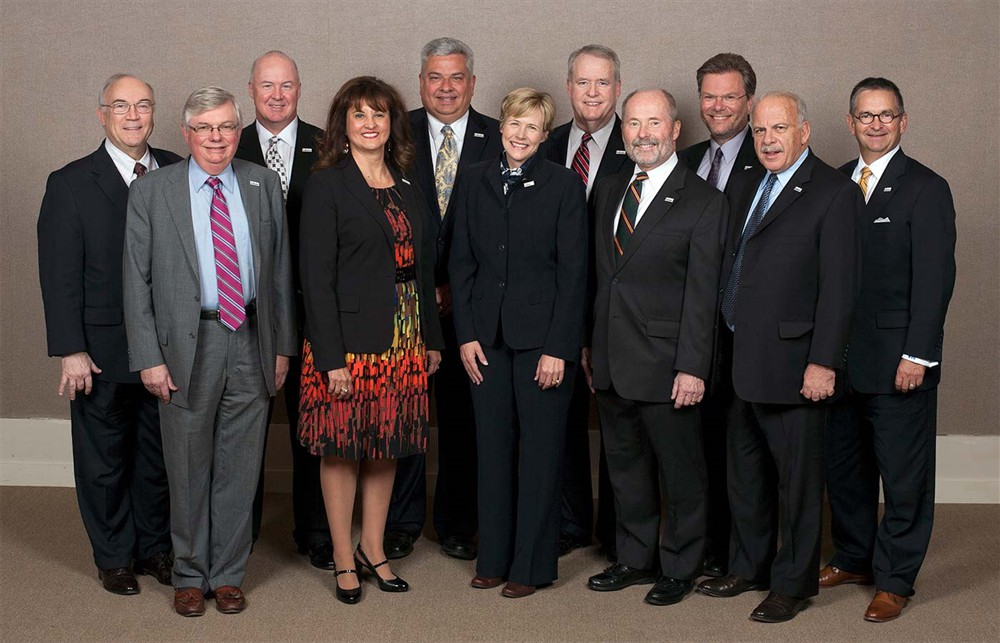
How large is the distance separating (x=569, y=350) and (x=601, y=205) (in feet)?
1.83

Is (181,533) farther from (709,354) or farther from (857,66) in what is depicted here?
(857,66)

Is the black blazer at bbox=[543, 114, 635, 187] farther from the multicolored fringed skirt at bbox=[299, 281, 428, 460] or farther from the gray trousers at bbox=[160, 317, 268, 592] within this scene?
the gray trousers at bbox=[160, 317, 268, 592]

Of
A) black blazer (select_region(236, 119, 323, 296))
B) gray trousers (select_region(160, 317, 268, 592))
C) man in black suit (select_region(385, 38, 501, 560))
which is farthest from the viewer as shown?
man in black suit (select_region(385, 38, 501, 560))

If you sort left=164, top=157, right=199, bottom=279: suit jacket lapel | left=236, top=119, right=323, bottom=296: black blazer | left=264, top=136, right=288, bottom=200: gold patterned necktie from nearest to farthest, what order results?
left=164, top=157, right=199, bottom=279: suit jacket lapel → left=236, top=119, right=323, bottom=296: black blazer → left=264, top=136, right=288, bottom=200: gold patterned necktie

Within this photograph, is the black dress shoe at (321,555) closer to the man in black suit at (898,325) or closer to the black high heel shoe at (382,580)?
the black high heel shoe at (382,580)

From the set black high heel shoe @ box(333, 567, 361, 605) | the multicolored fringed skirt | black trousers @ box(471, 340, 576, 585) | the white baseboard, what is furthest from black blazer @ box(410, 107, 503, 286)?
the white baseboard

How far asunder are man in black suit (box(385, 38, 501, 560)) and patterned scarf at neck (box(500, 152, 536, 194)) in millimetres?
427

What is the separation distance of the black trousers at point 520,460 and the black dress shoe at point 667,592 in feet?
1.23

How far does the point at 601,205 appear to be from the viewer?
4.07m

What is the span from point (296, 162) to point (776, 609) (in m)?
2.48

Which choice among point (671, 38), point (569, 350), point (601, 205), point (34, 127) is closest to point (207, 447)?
point (569, 350)

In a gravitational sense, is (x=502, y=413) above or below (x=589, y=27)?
below

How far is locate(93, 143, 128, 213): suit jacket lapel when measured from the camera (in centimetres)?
403

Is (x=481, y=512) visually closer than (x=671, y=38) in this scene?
Yes
